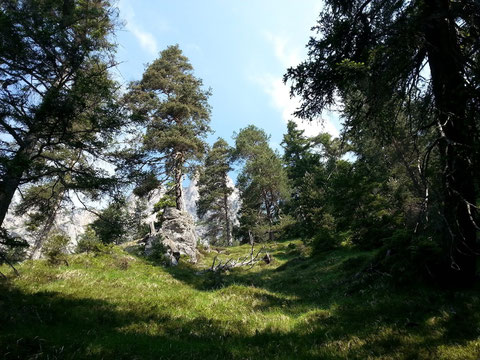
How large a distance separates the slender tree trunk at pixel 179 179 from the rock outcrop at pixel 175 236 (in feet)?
3.50

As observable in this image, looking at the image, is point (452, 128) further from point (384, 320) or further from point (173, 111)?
point (173, 111)

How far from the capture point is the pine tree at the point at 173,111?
2367 cm

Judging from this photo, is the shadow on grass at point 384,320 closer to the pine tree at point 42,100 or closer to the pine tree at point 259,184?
the pine tree at point 42,100

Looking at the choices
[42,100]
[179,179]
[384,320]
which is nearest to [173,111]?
[179,179]

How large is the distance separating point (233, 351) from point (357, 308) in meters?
3.44

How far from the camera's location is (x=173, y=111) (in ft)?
82.8

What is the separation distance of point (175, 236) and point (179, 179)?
17.4 ft

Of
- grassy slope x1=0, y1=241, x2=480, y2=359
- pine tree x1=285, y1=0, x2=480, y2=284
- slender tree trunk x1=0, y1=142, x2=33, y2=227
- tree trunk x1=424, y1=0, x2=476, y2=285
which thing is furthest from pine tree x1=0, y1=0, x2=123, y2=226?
tree trunk x1=424, y1=0, x2=476, y2=285

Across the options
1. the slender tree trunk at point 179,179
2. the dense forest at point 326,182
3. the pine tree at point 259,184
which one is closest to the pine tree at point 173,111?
the slender tree trunk at point 179,179

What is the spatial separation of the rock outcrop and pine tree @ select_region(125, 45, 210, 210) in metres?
1.40

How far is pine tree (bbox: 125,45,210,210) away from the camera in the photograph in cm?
2367

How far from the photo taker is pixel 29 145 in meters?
9.36

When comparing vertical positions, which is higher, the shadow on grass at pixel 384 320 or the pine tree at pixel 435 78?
the pine tree at pixel 435 78

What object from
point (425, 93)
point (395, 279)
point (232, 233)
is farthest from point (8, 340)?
point (232, 233)
